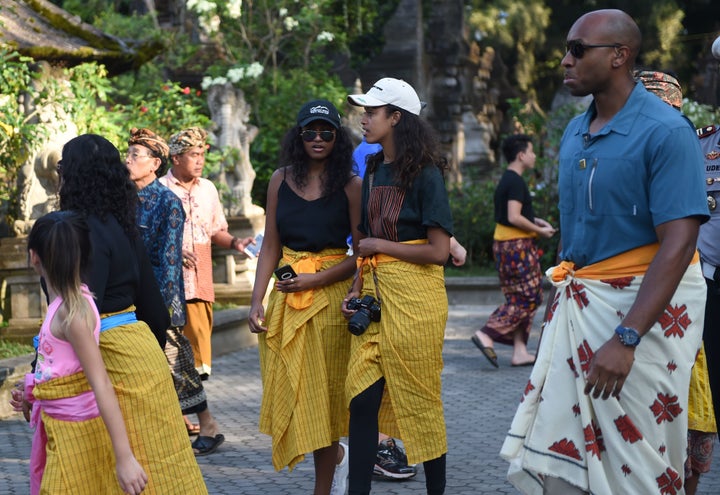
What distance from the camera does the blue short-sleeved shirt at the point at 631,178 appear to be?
3.53m

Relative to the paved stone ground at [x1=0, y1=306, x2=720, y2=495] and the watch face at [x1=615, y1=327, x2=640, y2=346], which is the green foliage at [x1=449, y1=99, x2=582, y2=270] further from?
the watch face at [x1=615, y1=327, x2=640, y2=346]

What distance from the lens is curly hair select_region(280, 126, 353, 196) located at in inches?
215

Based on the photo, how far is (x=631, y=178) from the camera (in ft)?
11.8

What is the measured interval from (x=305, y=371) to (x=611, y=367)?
2095 mm

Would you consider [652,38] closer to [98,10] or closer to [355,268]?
[98,10]

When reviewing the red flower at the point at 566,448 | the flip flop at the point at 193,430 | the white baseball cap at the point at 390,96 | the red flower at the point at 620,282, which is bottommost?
the flip flop at the point at 193,430

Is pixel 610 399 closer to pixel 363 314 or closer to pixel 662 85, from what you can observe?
pixel 363 314

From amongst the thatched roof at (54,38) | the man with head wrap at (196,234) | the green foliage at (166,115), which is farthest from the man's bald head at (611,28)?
the green foliage at (166,115)

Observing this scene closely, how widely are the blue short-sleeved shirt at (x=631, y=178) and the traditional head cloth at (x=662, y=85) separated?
1.15 m

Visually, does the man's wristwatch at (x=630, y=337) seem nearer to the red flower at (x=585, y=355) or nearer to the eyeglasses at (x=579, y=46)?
the red flower at (x=585, y=355)

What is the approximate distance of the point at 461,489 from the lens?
19.4ft

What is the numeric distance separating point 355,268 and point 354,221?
0.73 ft

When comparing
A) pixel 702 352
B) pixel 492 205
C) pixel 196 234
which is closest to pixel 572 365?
pixel 702 352

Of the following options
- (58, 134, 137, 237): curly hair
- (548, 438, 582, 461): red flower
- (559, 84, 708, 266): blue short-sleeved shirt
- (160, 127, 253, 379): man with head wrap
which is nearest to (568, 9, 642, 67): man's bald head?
(559, 84, 708, 266): blue short-sleeved shirt
